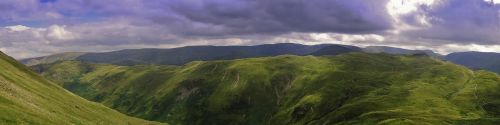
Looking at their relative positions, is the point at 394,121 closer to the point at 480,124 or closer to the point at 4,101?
the point at 480,124

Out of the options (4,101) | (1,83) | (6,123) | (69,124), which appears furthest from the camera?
(1,83)

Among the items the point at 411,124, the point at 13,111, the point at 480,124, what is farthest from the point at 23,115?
the point at 480,124

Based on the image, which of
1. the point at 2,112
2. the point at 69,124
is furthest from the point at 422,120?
the point at 2,112

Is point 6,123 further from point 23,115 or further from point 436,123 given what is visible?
point 436,123

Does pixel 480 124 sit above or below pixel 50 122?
below

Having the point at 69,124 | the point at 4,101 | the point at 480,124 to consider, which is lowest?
the point at 480,124

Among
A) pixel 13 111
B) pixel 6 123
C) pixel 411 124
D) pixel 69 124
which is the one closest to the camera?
pixel 6 123

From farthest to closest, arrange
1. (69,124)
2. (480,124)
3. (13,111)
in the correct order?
(480,124), (69,124), (13,111)

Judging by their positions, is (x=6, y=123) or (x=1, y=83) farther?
(x=1, y=83)

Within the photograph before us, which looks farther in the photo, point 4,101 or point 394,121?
point 394,121
